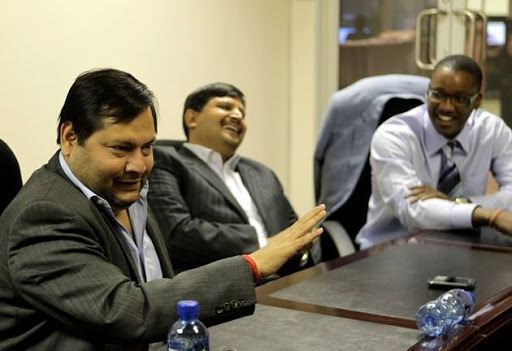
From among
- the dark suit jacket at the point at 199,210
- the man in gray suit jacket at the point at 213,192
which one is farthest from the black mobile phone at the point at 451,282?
the dark suit jacket at the point at 199,210

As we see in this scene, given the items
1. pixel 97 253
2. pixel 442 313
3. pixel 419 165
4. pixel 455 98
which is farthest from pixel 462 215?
pixel 97 253

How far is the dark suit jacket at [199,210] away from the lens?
331 centimetres

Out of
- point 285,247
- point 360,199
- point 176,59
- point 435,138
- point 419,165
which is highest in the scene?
point 176,59

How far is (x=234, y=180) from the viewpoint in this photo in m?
3.65

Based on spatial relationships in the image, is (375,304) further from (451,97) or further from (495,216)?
(451,97)

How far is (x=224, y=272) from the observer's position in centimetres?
178

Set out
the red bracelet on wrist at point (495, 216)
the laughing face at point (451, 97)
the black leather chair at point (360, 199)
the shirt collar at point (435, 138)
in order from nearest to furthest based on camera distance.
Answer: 1. the red bracelet on wrist at point (495, 216)
2. the laughing face at point (451, 97)
3. the shirt collar at point (435, 138)
4. the black leather chair at point (360, 199)

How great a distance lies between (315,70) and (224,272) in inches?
143

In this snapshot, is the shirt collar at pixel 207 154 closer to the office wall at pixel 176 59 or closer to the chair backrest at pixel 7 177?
the office wall at pixel 176 59

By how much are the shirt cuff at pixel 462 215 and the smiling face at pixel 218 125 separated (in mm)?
968

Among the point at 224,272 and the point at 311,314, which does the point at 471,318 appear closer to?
the point at 311,314

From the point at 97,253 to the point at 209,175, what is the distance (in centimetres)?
179

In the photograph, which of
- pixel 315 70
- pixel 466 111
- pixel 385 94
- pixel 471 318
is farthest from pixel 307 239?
pixel 315 70

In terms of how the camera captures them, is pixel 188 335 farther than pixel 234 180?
No
